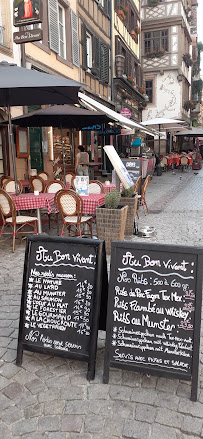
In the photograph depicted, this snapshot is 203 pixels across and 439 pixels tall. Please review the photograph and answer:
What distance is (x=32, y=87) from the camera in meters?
4.57

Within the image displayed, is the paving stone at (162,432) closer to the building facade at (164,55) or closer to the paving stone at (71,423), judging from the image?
the paving stone at (71,423)

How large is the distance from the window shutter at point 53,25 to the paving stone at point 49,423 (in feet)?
36.2

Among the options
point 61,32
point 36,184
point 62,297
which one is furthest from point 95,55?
point 62,297

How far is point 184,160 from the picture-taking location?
21.9 meters

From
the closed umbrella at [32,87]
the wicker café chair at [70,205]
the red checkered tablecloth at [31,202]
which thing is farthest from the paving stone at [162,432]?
the red checkered tablecloth at [31,202]

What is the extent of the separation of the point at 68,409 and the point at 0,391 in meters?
0.51

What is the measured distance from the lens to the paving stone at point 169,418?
213 centimetres

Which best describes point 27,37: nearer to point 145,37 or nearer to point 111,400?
point 111,400

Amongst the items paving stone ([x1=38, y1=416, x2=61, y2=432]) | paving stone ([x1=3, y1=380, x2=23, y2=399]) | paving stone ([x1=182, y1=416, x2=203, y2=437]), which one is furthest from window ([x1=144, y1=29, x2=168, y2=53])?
paving stone ([x1=38, y1=416, x2=61, y2=432])

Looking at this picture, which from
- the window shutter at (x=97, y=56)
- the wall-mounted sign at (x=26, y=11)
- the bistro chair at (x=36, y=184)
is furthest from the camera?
the window shutter at (x=97, y=56)

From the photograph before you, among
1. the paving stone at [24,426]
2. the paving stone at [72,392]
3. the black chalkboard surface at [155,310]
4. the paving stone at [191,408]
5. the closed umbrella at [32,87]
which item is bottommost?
the paving stone at [24,426]

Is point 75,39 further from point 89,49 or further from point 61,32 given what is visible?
point 89,49

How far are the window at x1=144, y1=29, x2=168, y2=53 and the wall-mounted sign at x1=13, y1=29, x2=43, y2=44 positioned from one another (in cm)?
2098

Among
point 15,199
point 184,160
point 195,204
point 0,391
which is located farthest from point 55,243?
point 184,160
